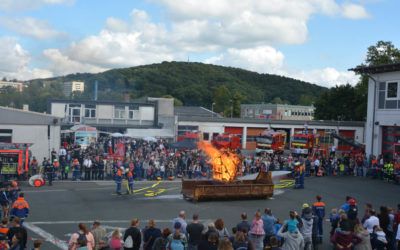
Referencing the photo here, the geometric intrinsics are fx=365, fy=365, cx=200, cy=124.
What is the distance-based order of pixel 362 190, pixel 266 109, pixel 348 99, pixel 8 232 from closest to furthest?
pixel 8 232
pixel 362 190
pixel 348 99
pixel 266 109

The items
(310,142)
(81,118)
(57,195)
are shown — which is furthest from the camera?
(81,118)

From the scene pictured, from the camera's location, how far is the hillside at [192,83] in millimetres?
115625

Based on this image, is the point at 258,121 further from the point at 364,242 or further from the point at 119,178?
the point at 364,242

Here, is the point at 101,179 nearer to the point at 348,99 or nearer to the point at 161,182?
the point at 161,182

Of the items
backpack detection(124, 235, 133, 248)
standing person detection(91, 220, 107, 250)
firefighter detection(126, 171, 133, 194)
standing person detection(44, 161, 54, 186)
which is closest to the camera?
standing person detection(91, 220, 107, 250)

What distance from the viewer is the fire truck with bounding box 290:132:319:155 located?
136 feet

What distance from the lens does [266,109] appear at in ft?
287

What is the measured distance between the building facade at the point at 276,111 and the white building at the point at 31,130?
58498 mm

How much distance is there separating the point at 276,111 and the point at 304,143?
45581mm

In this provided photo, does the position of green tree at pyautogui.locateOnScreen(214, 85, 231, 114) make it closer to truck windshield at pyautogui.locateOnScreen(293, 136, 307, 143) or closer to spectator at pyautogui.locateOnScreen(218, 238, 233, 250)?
truck windshield at pyautogui.locateOnScreen(293, 136, 307, 143)

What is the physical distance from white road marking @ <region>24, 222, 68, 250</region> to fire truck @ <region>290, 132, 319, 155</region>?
106 ft

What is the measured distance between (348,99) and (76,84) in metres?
102

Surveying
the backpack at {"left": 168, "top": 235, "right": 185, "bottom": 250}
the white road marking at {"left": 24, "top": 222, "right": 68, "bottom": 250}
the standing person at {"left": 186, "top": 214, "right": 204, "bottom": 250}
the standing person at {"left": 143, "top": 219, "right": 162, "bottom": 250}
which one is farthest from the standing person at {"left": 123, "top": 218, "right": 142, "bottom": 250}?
the white road marking at {"left": 24, "top": 222, "right": 68, "bottom": 250}

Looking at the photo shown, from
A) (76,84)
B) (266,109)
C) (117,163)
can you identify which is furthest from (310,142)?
(76,84)
